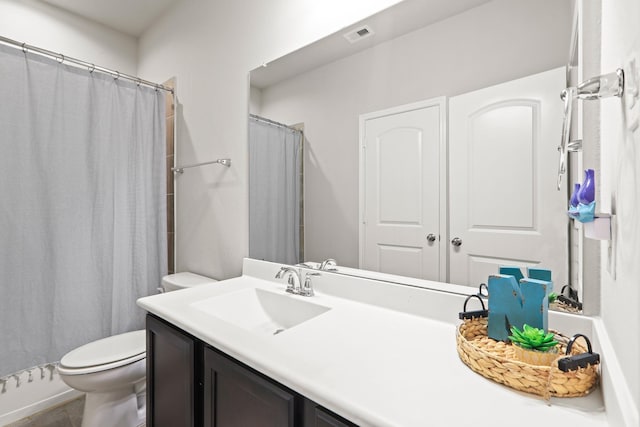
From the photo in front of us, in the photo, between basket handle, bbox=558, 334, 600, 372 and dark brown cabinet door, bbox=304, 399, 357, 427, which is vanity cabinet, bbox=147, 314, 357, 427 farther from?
basket handle, bbox=558, 334, 600, 372

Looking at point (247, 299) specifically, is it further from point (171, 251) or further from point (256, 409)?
point (171, 251)

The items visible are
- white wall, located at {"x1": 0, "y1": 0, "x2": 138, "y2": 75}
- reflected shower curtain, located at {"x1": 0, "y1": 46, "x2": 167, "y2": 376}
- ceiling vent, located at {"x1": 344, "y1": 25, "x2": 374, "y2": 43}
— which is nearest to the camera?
ceiling vent, located at {"x1": 344, "y1": 25, "x2": 374, "y2": 43}

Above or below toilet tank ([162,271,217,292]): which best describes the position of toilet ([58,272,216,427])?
below

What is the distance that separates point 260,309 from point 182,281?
0.78 meters

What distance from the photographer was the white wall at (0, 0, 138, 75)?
6.90 feet

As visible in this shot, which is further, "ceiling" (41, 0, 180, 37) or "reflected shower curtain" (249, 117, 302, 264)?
"ceiling" (41, 0, 180, 37)

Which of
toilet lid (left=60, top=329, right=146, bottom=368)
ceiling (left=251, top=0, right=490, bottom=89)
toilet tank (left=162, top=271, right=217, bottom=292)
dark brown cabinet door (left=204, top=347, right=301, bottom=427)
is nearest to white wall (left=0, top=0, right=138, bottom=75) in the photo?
ceiling (left=251, top=0, right=490, bottom=89)

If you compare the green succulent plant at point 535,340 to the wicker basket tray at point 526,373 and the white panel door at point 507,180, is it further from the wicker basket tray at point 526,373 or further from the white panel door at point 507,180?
the white panel door at point 507,180

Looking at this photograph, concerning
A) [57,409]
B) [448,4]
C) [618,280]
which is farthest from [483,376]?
[57,409]

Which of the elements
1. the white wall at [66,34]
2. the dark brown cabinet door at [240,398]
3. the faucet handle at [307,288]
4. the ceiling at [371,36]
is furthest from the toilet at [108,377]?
the white wall at [66,34]

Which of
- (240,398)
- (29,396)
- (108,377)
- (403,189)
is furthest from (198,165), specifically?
(29,396)

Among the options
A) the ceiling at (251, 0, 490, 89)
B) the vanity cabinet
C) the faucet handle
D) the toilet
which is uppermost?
the ceiling at (251, 0, 490, 89)

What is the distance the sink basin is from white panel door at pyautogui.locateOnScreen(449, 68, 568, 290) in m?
0.60

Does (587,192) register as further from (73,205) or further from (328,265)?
(73,205)
